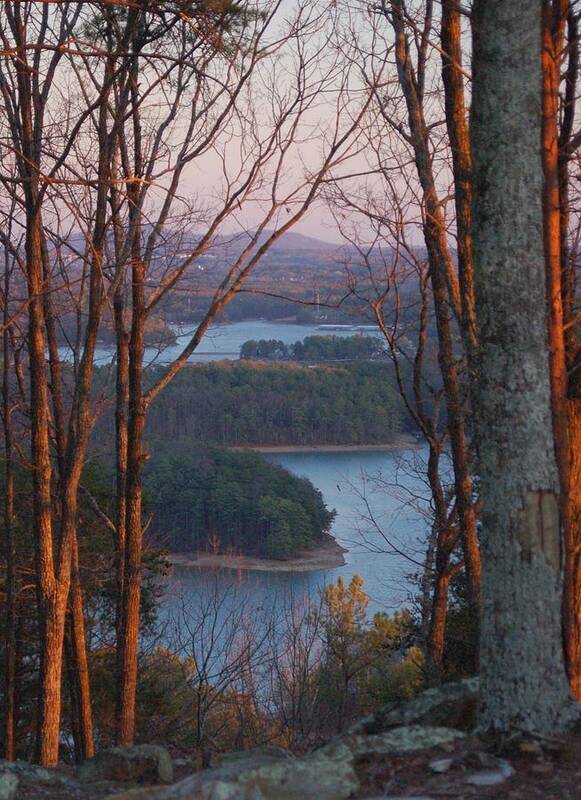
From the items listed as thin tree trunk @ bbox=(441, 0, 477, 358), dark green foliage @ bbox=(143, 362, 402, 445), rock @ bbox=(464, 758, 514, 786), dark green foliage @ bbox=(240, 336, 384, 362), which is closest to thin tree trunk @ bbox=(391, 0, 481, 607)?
thin tree trunk @ bbox=(441, 0, 477, 358)

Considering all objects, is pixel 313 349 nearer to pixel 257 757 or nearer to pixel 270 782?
pixel 257 757

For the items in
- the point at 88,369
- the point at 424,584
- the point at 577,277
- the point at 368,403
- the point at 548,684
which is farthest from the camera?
the point at 368,403

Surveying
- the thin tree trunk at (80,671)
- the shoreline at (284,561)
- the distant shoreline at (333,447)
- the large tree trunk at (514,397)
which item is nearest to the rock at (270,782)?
the large tree trunk at (514,397)

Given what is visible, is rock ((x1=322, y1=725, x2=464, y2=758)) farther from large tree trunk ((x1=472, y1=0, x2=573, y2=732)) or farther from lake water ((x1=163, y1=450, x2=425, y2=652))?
lake water ((x1=163, y1=450, x2=425, y2=652))

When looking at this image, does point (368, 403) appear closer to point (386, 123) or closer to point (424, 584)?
point (424, 584)

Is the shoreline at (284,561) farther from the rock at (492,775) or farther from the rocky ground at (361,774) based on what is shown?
the rock at (492,775)

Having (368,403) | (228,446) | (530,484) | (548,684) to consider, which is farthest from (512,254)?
(228,446)

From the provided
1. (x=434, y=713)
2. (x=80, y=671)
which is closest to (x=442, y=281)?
(x=434, y=713)
